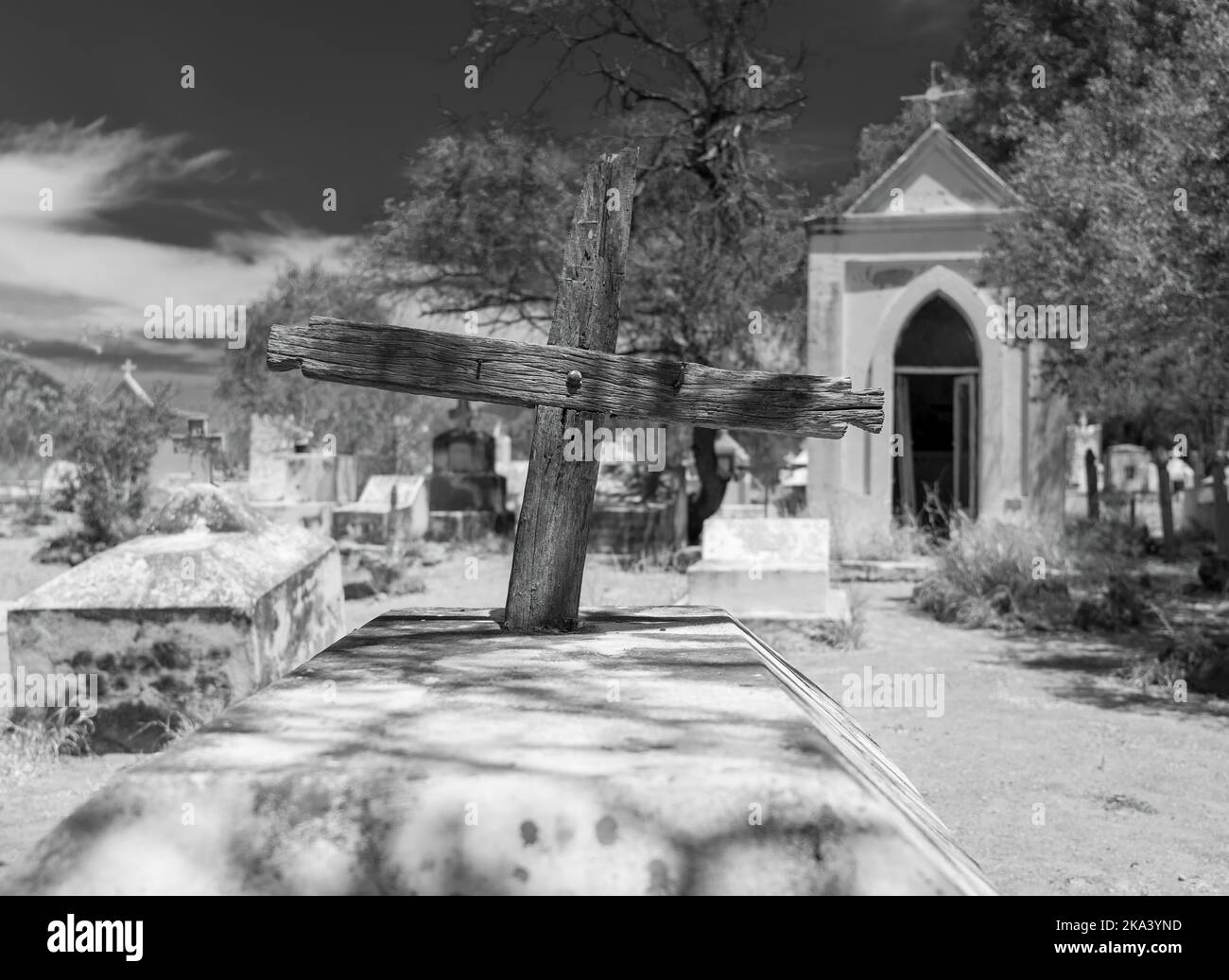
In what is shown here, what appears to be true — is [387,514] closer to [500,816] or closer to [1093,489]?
[1093,489]

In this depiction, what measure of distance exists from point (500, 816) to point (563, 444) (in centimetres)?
164

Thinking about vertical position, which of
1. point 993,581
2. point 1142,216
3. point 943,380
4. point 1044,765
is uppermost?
point 943,380

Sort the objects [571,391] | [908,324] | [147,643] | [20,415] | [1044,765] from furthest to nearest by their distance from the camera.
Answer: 1. [20,415]
2. [908,324]
3. [1044,765]
4. [147,643]
5. [571,391]

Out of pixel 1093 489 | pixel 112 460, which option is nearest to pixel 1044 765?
pixel 112 460

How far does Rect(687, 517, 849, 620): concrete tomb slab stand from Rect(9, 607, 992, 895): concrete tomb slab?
7453 mm

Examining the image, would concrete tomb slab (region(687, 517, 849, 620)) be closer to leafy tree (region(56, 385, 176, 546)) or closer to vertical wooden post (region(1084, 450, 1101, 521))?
leafy tree (region(56, 385, 176, 546))

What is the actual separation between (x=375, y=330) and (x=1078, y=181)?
7.57 meters

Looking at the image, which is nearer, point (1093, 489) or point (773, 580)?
point (773, 580)

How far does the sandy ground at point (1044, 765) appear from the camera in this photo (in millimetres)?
4375

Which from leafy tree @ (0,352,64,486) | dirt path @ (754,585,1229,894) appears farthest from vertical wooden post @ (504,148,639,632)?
leafy tree @ (0,352,64,486)

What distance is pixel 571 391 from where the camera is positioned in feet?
10.7

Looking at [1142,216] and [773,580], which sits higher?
[1142,216]

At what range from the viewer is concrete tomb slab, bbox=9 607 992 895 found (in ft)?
5.72
